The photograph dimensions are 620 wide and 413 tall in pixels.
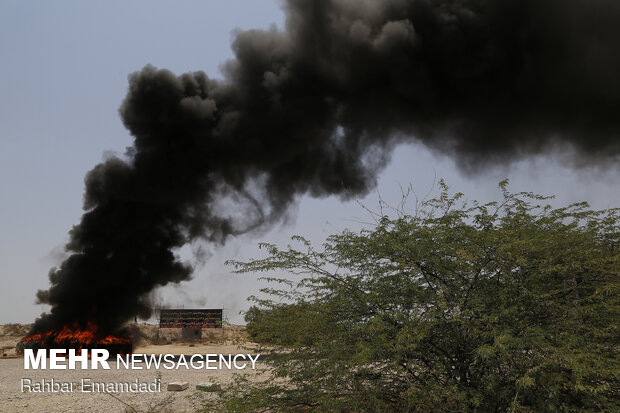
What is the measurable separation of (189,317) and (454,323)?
36.0 meters

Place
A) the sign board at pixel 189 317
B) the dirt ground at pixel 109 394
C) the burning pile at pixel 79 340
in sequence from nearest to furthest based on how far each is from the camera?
the dirt ground at pixel 109 394 < the burning pile at pixel 79 340 < the sign board at pixel 189 317

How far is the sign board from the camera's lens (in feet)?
128

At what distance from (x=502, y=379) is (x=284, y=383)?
3.83 metres

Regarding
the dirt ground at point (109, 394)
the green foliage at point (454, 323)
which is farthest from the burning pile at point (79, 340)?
the green foliage at point (454, 323)

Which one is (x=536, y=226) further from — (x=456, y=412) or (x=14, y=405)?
(x=14, y=405)

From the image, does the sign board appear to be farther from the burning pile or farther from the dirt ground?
the dirt ground

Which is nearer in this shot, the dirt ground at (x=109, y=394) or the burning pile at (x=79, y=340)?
the dirt ground at (x=109, y=394)

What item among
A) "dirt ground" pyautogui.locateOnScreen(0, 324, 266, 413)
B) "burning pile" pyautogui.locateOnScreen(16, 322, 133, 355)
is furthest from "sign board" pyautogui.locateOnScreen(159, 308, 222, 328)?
"dirt ground" pyautogui.locateOnScreen(0, 324, 266, 413)

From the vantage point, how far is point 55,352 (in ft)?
71.2

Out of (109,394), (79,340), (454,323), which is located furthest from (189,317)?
(454,323)

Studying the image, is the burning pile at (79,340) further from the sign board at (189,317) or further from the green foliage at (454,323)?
the green foliage at (454,323)

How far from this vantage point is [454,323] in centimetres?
668

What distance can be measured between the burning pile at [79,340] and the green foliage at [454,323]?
1944 centimetres

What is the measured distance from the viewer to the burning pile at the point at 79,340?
23859 mm
